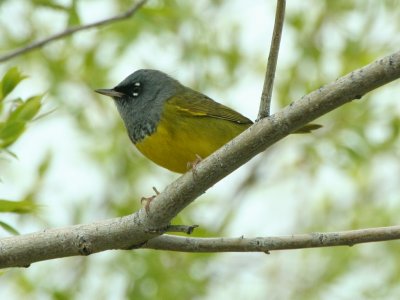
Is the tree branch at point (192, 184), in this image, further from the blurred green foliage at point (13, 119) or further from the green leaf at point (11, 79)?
the green leaf at point (11, 79)

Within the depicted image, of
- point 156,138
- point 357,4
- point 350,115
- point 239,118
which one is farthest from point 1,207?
point 357,4

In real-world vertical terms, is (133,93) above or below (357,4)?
below

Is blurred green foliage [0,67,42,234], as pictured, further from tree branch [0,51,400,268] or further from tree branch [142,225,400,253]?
tree branch [142,225,400,253]

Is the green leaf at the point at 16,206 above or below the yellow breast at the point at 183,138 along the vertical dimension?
below

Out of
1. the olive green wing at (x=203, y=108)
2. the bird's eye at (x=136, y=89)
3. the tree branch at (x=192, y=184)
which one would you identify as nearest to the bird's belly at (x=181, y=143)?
the olive green wing at (x=203, y=108)

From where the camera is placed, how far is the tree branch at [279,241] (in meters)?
3.76

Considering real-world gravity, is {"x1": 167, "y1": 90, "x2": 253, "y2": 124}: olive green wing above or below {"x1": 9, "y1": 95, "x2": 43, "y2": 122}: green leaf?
above

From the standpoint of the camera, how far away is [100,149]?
9.11 metres

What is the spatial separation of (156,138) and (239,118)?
0.77 m

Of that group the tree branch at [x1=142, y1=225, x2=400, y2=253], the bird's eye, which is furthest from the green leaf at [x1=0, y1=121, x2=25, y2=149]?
the bird's eye

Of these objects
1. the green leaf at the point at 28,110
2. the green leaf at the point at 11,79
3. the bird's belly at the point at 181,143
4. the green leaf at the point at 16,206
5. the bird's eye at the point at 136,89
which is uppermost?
the bird's eye at the point at 136,89

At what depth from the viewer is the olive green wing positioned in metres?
6.04

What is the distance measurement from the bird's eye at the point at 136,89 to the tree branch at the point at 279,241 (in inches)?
103

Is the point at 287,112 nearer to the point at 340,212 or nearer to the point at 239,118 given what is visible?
the point at 239,118
